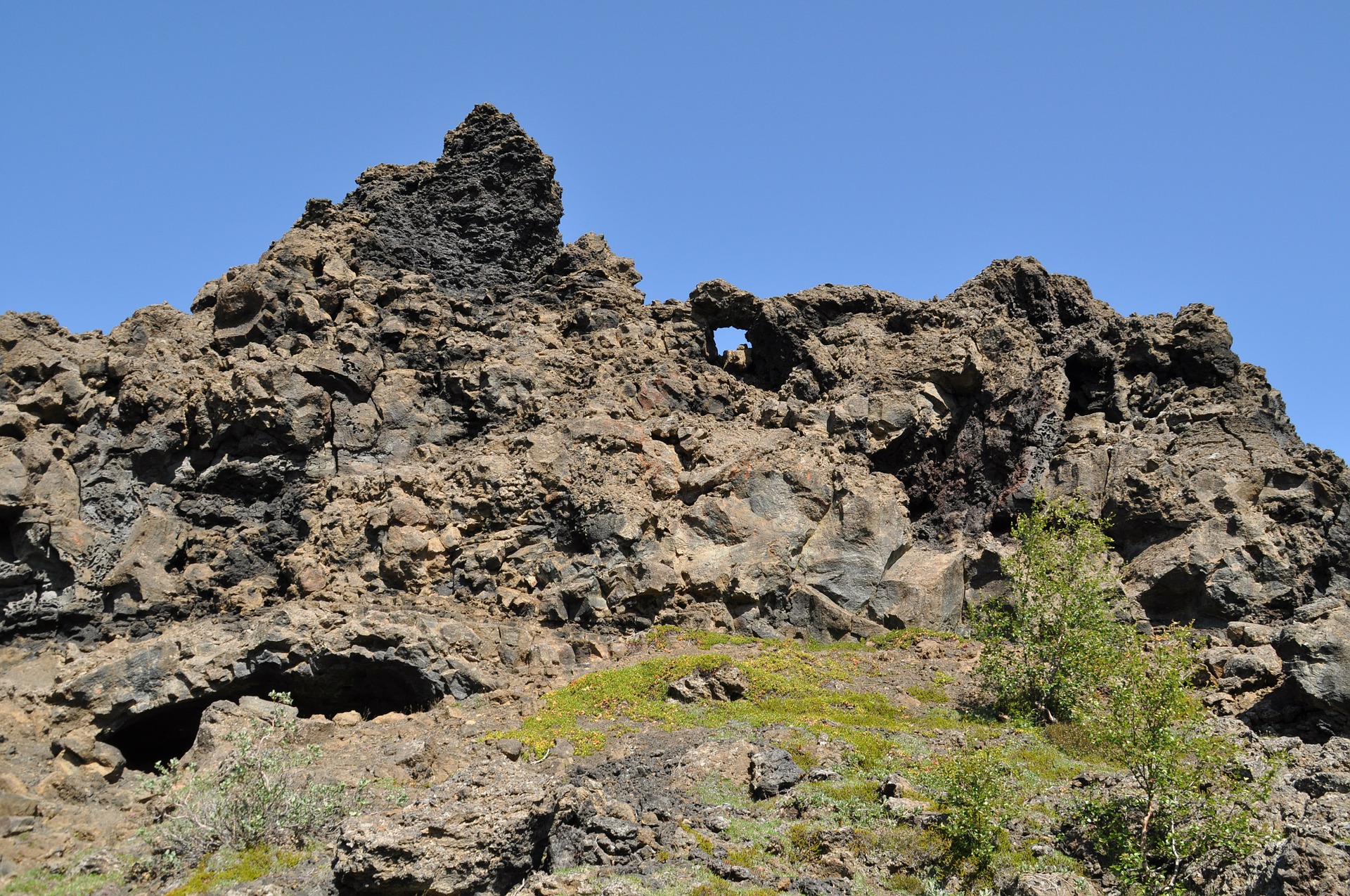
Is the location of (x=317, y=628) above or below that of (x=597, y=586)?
below

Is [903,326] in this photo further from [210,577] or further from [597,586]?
[210,577]

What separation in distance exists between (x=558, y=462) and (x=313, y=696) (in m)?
10.3

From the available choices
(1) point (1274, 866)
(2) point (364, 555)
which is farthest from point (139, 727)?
(1) point (1274, 866)

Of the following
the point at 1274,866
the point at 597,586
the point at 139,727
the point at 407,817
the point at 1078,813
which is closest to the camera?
the point at 1274,866

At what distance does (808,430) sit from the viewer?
3634 cm

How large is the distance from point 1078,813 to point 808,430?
19.0 m

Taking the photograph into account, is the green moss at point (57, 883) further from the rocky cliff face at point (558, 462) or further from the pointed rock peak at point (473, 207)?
the pointed rock peak at point (473, 207)

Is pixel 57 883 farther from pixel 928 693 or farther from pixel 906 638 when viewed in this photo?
pixel 906 638

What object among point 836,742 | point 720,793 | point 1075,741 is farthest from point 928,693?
point 720,793

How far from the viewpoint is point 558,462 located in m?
33.4

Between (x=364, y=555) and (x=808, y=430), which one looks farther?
(x=808, y=430)

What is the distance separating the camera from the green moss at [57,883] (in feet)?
59.2

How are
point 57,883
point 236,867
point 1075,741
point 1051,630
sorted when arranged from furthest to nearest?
point 1051,630 < point 1075,741 < point 236,867 < point 57,883

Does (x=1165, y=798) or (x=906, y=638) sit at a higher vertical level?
(x=906, y=638)
